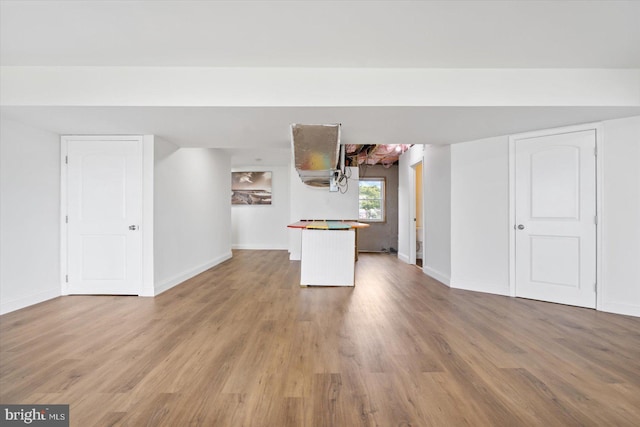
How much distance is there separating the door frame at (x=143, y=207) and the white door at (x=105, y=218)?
0.04 m

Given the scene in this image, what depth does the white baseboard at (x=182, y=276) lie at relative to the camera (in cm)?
401

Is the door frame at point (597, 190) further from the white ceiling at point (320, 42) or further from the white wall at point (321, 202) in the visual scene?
the white wall at point (321, 202)

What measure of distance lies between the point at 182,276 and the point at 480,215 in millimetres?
4582

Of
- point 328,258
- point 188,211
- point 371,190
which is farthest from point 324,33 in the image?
point 371,190

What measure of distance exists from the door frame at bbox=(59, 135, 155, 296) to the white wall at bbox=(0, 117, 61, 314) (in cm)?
5

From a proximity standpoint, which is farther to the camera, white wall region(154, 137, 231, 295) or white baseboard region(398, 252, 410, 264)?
white baseboard region(398, 252, 410, 264)

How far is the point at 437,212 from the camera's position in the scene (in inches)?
191

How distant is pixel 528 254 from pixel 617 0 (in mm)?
2820

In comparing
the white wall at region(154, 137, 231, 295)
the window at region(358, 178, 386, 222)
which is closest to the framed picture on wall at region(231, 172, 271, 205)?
the white wall at region(154, 137, 231, 295)

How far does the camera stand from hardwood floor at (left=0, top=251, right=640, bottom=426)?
5.20 feet

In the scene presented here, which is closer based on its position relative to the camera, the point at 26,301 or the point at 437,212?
the point at 26,301

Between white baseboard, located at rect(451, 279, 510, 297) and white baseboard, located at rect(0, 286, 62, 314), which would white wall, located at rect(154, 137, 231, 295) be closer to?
white baseboard, located at rect(0, 286, 62, 314)

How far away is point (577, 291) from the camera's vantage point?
3.49 m

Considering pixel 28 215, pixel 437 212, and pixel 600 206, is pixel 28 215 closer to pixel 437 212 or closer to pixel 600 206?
pixel 437 212
